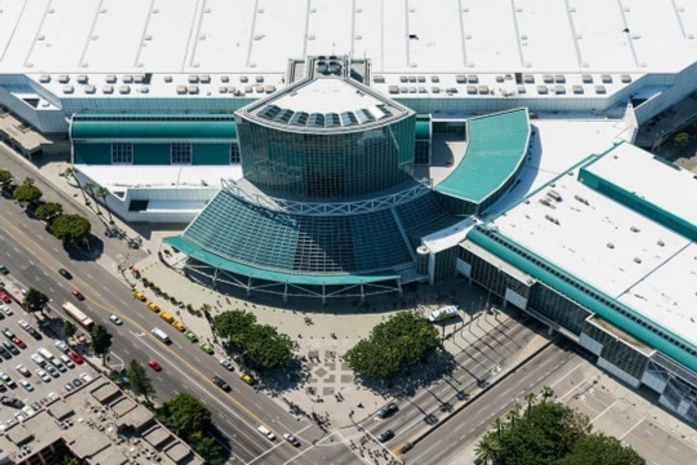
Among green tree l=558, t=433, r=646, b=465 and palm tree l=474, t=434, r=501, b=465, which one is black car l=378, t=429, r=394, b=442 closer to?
palm tree l=474, t=434, r=501, b=465

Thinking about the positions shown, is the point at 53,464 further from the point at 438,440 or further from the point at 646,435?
the point at 646,435

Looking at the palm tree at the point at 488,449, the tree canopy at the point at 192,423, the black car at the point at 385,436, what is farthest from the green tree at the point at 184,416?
the palm tree at the point at 488,449

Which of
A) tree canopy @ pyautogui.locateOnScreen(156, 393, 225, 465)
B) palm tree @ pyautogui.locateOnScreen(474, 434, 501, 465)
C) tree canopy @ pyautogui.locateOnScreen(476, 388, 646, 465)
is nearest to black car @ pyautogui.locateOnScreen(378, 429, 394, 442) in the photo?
tree canopy @ pyautogui.locateOnScreen(476, 388, 646, 465)

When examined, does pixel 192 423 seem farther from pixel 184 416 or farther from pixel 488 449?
pixel 488 449

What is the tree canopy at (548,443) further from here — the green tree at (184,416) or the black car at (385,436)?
the green tree at (184,416)

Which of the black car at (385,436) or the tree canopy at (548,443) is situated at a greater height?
the tree canopy at (548,443)

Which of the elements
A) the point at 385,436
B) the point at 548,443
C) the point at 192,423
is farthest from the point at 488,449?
the point at 192,423

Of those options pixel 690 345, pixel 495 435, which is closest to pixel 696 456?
pixel 690 345
